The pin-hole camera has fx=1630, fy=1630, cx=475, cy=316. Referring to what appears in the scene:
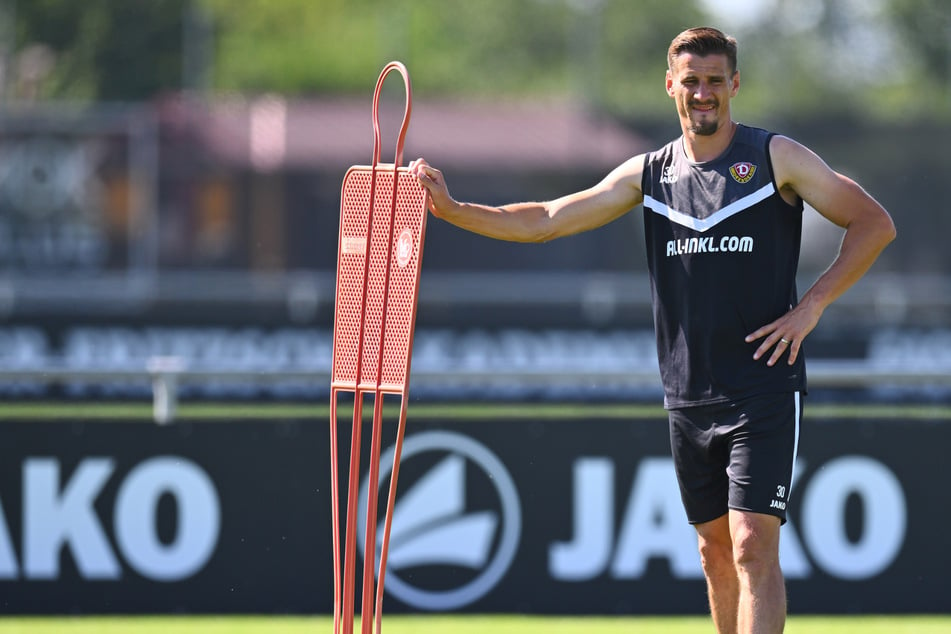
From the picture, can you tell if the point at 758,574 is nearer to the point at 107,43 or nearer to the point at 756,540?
the point at 756,540

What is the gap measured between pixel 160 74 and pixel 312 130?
2.76 meters

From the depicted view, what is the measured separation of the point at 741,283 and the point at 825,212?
1.20 ft

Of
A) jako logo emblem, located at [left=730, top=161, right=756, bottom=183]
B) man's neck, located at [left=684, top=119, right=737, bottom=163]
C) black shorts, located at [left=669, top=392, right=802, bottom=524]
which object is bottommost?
black shorts, located at [left=669, top=392, right=802, bottom=524]

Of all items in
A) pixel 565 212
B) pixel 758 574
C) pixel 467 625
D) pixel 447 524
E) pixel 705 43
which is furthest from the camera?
pixel 447 524

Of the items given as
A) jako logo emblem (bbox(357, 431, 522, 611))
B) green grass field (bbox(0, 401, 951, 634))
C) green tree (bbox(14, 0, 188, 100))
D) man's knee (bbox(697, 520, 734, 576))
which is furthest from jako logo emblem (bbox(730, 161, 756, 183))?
green tree (bbox(14, 0, 188, 100))

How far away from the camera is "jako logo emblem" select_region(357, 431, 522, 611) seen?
7.87m

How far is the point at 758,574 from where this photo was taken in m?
5.23

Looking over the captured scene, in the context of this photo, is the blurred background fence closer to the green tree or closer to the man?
the green tree

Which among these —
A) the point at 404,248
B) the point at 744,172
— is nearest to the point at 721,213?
the point at 744,172

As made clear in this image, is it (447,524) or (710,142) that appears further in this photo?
(447,524)

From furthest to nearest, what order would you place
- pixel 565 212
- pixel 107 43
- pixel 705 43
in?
pixel 107 43 < pixel 565 212 < pixel 705 43

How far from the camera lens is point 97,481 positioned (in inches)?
309

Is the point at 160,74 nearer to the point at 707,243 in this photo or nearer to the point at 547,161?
the point at 547,161

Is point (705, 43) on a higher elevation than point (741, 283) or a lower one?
higher
